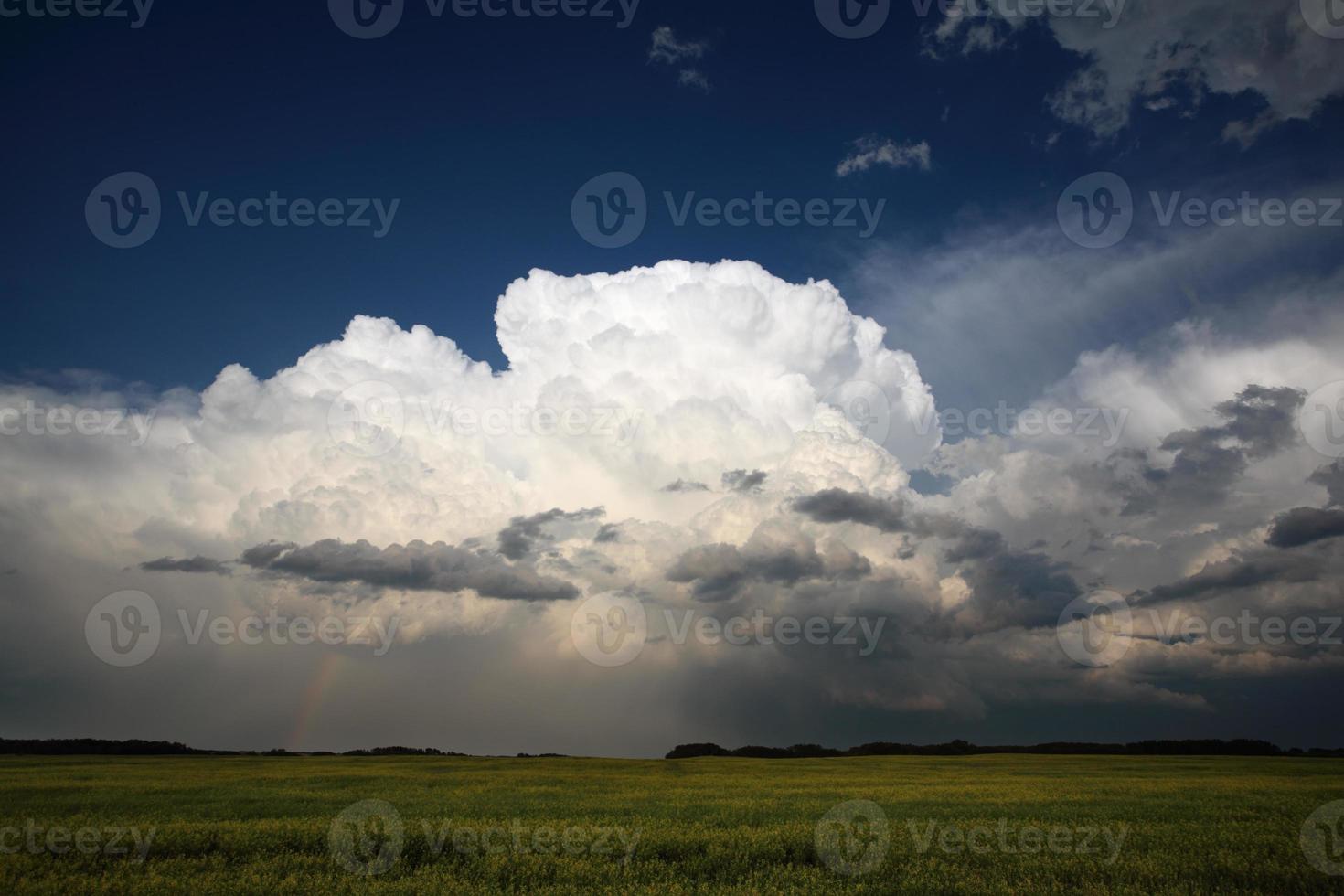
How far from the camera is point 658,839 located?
55.0 feet

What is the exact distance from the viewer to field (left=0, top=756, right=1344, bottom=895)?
1352 centimetres

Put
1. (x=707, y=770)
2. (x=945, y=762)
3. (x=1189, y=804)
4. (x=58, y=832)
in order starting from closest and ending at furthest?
(x=58, y=832) → (x=1189, y=804) → (x=707, y=770) → (x=945, y=762)

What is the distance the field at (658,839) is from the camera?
44.4 feet

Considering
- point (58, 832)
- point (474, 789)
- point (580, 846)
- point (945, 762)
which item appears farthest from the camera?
point (945, 762)

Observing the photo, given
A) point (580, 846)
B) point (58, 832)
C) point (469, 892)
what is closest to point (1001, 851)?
point (580, 846)

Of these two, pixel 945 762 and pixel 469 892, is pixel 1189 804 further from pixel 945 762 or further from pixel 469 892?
pixel 945 762

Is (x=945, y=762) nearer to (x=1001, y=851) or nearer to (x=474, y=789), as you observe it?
(x=474, y=789)

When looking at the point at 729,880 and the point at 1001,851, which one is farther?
the point at 1001,851

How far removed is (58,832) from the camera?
56.7ft

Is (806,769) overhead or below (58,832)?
below

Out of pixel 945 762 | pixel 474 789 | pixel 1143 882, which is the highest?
pixel 1143 882

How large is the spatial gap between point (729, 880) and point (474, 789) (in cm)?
2198

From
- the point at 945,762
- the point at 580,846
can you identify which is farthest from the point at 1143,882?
the point at 945,762

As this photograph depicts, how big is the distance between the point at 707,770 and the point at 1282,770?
38692 mm
